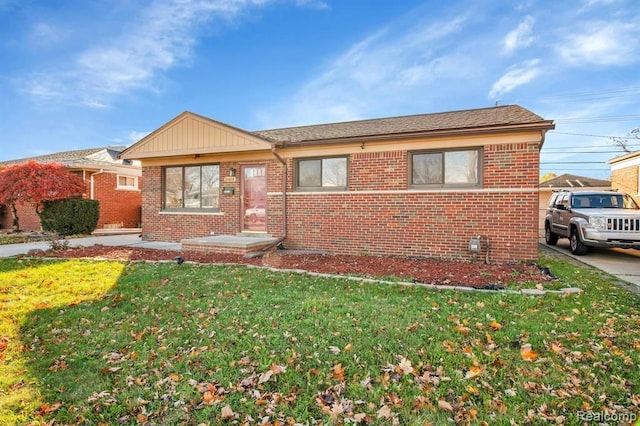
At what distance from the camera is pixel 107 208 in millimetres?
16578

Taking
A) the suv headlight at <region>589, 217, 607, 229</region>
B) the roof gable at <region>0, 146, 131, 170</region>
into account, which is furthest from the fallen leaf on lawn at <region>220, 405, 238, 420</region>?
the roof gable at <region>0, 146, 131, 170</region>

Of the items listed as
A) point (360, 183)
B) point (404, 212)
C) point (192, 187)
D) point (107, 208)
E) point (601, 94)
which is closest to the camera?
point (404, 212)

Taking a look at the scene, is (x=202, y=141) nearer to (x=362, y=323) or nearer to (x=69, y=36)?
(x=69, y=36)

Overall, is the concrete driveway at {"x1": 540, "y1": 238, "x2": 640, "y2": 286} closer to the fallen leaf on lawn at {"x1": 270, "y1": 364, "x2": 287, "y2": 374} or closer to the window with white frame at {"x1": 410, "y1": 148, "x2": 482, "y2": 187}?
the window with white frame at {"x1": 410, "y1": 148, "x2": 482, "y2": 187}

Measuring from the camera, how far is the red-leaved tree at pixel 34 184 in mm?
13125

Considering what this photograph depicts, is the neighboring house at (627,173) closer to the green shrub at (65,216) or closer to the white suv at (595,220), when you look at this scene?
the white suv at (595,220)

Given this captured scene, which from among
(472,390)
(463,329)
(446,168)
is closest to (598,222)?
(446,168)

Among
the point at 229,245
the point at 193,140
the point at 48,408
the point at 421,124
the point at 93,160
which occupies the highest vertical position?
the point at 93,160

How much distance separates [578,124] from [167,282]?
128 feet

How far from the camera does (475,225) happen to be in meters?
7.64

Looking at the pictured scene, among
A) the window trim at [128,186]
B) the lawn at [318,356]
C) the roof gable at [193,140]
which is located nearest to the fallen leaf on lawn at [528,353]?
the lawn at [318,356]

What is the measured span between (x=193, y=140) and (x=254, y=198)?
2.58 metres

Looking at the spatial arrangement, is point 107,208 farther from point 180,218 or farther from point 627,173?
point 627,173

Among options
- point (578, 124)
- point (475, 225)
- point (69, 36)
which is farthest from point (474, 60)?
point (578, 124)
